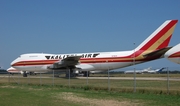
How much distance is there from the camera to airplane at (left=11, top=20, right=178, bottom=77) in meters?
34.9

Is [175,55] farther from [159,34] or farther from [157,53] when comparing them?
[159,34]

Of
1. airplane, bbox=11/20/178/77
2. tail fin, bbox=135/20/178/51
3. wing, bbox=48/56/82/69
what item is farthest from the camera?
wing, bbox=48/56/82/69

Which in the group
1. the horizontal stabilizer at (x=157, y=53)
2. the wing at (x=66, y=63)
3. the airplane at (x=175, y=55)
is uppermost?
the horizontal stabilizer at (x=157, y=53)

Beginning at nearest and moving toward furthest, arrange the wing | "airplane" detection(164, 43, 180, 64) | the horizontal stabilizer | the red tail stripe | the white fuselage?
1. "airplane" detection(164, 43, 180, 64)
2. the horizontal stabilizer
3. the red tail stripe
4. the wing
5. the white fuselage

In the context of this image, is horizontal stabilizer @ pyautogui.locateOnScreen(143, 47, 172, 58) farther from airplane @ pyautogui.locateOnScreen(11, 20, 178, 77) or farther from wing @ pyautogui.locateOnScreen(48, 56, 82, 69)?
wing @ pyautogui.locateOnScreen(48, 56, 82, 69)

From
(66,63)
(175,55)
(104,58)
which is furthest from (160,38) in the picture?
(175,55)

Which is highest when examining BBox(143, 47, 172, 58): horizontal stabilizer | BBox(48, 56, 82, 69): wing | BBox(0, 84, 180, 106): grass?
BBox(143, 47, 172, 58): horizontal stabilizer

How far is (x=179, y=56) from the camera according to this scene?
17.7 m

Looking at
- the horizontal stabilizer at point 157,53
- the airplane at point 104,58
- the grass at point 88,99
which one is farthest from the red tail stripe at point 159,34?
the grass at point 88,99

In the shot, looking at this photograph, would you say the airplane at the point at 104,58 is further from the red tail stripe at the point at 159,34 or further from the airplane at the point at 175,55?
the airplane at the point at 175,55

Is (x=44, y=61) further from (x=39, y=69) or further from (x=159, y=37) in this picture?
(x=159, y=37)

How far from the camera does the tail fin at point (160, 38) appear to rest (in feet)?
112

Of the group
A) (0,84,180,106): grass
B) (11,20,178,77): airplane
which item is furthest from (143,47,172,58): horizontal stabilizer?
(0,84,180,106): grass

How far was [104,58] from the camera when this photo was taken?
125 feet
